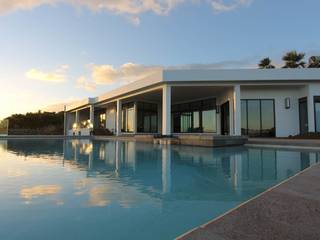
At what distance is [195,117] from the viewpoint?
2473 cm

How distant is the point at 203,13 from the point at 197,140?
8981 mm

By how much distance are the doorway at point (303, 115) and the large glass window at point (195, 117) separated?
661 cm

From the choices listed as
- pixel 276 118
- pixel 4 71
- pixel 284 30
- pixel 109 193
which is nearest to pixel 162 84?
pixel 276 118

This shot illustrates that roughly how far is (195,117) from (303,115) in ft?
31.5

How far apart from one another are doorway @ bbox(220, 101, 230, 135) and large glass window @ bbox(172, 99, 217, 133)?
0.98m

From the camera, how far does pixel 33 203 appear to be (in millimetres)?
3686

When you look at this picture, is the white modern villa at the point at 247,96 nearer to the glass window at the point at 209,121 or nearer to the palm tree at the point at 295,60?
the glass window at the point at 209,121

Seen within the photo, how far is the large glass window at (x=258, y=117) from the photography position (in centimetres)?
1822

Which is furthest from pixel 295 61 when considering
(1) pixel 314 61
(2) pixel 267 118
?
(2) pixel 267 118

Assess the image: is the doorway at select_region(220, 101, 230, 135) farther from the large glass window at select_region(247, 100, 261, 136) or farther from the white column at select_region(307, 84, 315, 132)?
the white column at select_region(307, 84, 315, 132)

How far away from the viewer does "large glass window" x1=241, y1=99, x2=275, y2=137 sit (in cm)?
1822

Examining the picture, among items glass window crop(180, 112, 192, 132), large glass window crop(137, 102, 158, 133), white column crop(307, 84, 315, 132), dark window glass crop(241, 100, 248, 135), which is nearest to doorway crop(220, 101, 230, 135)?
dark window glass crop(241, 100, 248, 135)

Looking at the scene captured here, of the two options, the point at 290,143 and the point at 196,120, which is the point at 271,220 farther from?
the point at 196,120

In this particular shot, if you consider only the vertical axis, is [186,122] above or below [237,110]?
below
